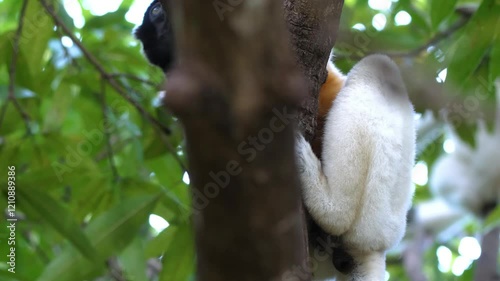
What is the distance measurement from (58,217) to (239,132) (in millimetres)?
2724

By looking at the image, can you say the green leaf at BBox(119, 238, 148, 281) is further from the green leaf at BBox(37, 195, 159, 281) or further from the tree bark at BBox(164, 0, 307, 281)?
the tree bark at BBox(164, 0, 307, 281)

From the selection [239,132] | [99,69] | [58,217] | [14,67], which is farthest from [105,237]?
[239,132]

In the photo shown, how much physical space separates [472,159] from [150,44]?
23.8 feet

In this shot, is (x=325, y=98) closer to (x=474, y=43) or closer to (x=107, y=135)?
(x=474, y=43)

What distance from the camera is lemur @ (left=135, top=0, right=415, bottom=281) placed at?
3.35m

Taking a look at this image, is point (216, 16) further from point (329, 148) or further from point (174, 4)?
point (329, 148)

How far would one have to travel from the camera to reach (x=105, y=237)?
4.00 m

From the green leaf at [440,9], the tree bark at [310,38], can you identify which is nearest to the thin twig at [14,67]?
the tree bark at [310,38]

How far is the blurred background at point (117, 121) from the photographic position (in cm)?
384

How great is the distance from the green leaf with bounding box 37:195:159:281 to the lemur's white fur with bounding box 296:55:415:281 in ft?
4.03

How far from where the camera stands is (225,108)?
129cm

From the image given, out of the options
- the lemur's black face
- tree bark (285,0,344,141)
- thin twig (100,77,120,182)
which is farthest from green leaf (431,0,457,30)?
thin twig (100,77,120,182)

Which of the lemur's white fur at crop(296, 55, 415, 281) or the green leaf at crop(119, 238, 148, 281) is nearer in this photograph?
the lemur's white fur at crop(296, 55, 415, 281)

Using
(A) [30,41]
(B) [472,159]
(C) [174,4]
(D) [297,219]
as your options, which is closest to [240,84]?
(C) [174,4]
